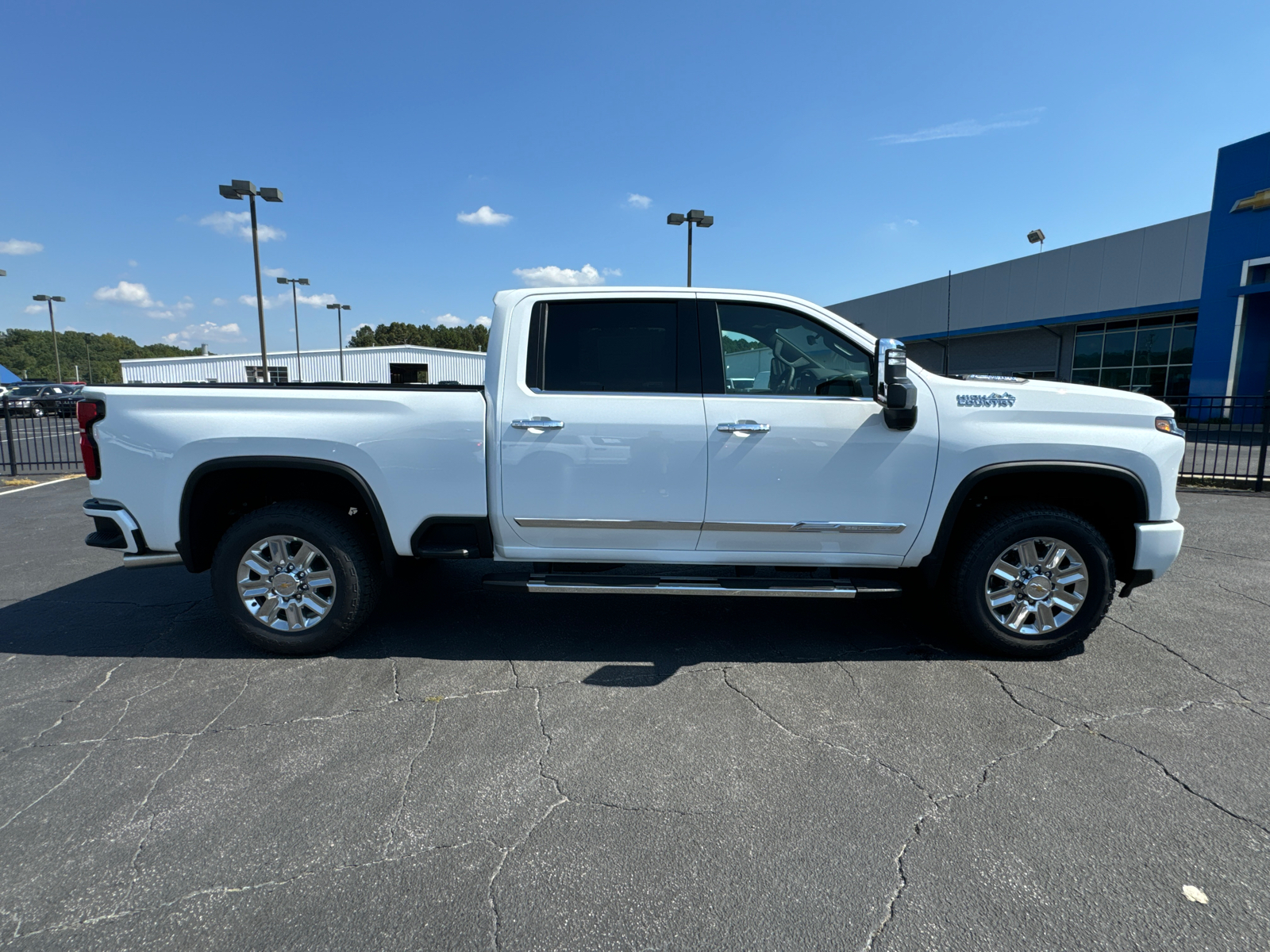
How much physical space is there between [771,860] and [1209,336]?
2675 cm

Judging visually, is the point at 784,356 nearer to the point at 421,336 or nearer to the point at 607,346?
the point at 607,346

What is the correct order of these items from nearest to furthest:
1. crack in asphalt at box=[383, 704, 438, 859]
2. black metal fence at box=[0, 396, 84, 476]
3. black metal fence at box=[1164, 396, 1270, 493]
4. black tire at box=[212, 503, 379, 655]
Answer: crack in asphalt at box=[383, 704, 438, 859] < black tire at box=[212, 503, 379, 655] < black metal fence at box=[1164, 396, 1270, 493] < black metal fence at box=[0, 396, 84, 476]

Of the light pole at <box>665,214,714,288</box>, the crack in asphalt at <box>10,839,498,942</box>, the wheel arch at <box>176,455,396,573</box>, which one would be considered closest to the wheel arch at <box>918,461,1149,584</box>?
the crack in asphalt at <box>10,839,498,942</box>

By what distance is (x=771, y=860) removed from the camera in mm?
2232

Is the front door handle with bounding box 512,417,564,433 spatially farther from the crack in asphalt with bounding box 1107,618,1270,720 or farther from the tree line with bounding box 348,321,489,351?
the tree line with bounding box 348,321,489,351

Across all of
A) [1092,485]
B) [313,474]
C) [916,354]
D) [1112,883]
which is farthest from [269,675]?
[916,354]

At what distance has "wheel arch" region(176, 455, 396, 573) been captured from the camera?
3.67 m

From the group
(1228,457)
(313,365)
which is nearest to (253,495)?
(1228,457)

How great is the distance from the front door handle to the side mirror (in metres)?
1.69

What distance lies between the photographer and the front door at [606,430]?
143 inches

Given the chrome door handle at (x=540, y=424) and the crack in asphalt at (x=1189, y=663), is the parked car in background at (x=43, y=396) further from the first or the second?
the crack in asphalt at (x=1189, y=663)

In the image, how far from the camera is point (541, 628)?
4348 millimetres

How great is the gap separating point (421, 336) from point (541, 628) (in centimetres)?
13349

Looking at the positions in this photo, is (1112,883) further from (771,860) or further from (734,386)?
(734,386)
